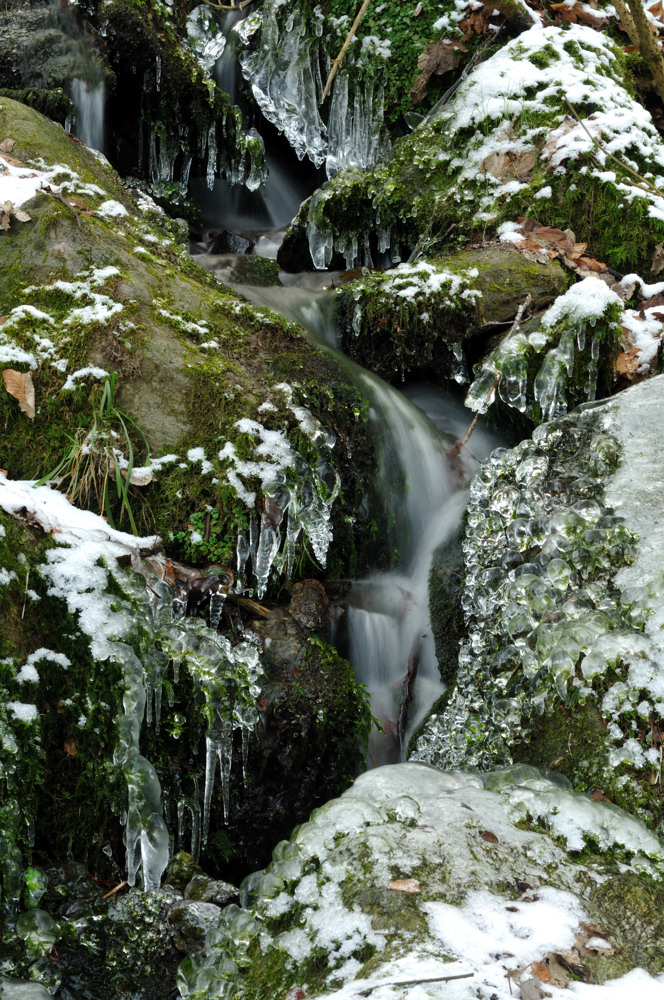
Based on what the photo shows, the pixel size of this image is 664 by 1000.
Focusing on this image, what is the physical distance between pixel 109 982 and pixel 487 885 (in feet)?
4.08

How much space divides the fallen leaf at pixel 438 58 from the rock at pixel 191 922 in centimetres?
682

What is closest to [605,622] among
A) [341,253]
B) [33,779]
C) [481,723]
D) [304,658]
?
[481,723]

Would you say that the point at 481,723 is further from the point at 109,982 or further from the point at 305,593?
the point at 109,982

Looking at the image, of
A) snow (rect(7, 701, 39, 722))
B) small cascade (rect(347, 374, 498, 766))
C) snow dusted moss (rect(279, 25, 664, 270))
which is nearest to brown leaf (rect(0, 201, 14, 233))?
small cascade (rect(347, 374, 498, 766))

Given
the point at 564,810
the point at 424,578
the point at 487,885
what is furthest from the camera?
the point at 424,578

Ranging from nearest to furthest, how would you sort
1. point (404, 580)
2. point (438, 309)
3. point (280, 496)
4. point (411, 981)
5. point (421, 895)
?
point (411, 981) < point (421, 895) < point (280, 496) < point (404, 580) < point (438, 309)

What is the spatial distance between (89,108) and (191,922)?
19.5 ft

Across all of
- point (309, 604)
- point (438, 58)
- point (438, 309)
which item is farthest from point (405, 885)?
point (438, 58)

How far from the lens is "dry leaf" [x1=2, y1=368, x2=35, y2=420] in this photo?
3311mm

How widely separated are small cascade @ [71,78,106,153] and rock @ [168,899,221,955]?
567 centimetres

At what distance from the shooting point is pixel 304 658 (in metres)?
3.25

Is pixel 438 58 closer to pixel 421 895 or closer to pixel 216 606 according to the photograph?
pixel 216 606

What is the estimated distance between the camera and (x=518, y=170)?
19.1ft

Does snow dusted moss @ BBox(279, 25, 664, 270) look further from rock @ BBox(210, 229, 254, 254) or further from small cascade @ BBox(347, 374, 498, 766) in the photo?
small cascade @ BBox(347, 374, 498, 766)
